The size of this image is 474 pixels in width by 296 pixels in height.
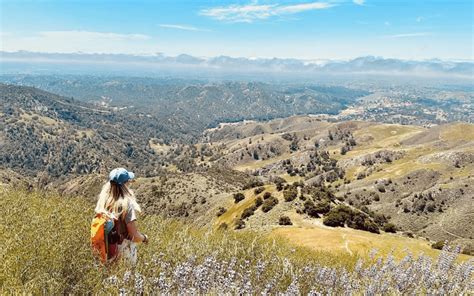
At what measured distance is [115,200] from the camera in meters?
7.64

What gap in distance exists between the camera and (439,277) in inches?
384

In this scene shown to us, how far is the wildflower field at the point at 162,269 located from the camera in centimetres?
630

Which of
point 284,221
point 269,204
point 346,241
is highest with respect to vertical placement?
point 346,241

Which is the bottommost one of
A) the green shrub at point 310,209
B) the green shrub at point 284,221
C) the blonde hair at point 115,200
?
the green shrub at point 284,221

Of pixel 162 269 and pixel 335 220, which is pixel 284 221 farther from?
pixel 162 269

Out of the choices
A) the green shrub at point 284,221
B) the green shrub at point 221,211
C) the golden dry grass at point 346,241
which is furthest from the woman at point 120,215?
the green shrub at point 221,211

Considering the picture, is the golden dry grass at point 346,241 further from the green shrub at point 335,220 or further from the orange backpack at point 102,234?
the orange backpack at point 102,234

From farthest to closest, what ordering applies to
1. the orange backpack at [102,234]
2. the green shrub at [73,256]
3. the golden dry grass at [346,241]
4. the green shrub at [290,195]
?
the green shrub at [290,195] < the golden dry grass at [346,241] < the orange backpack at [102,234] < the green shrub at [73,256]

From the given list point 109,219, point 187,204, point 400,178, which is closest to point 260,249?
point 109,219

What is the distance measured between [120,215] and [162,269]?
1338 millimetres

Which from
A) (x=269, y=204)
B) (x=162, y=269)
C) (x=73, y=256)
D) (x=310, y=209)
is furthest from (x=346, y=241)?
(x=73, y=256)

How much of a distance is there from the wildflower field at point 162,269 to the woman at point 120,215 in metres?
0.40

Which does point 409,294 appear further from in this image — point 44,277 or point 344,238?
point 344,238

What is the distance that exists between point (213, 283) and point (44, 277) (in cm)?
277
